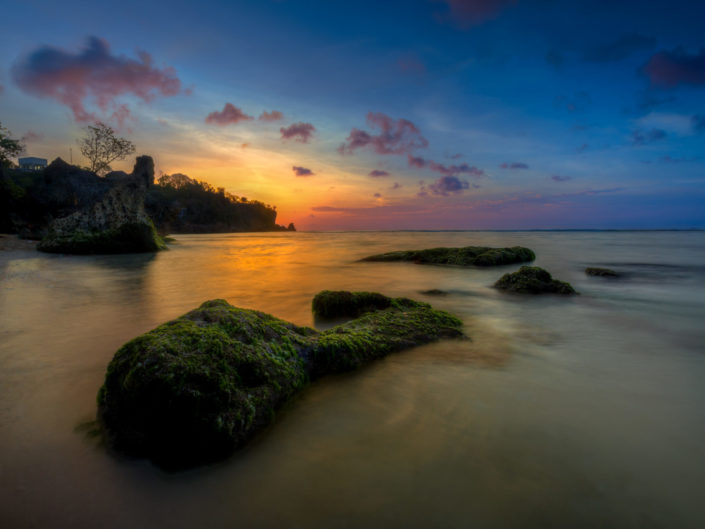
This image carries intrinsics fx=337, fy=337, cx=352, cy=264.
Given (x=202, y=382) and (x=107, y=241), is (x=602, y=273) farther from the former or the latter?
(x=107, y=241)

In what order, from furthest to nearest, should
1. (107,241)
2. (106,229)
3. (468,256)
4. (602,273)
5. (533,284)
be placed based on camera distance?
1. (106,229)
2. (107,241)
3. (468,256)
4. (602,273)
5. (533,284)

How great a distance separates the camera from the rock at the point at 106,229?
15.9 metres

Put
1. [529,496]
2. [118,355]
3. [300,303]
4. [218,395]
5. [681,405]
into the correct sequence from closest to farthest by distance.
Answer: [529,496] → [218,395] → [118,355] → [681,405] → [300,303]

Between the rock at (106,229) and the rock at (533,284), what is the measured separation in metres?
18.0

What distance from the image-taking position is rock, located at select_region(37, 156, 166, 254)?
15.9 m

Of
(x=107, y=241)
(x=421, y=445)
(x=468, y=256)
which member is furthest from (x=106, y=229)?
(x=421, y=445)

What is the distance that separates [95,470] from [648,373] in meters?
4.58

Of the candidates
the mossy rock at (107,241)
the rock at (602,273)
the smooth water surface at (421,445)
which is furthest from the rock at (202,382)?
the mossy rock at (107,241)

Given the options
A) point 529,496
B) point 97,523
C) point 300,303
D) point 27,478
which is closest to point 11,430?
point 27,478

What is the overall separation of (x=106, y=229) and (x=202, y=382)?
18.9 m

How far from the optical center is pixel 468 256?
13.2m

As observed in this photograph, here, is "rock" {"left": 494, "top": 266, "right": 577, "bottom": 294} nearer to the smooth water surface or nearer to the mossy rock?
the smooth water surface

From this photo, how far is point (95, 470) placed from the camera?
6.11 ft

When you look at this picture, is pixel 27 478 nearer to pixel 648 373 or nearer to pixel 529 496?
pixel 529 496
